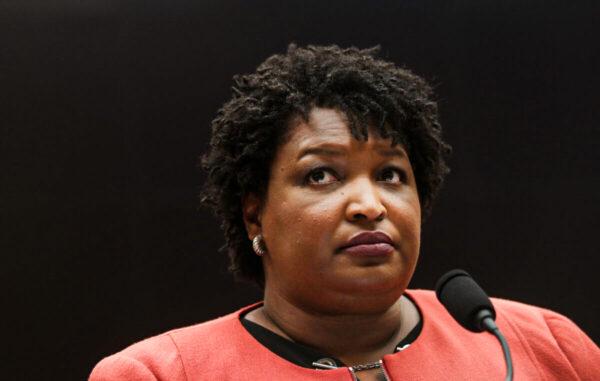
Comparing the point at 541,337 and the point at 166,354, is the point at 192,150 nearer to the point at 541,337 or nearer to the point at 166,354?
the point at 166,354

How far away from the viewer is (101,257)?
6.78 feet

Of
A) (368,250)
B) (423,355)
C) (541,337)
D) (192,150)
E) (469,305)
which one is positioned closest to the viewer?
(469,305)

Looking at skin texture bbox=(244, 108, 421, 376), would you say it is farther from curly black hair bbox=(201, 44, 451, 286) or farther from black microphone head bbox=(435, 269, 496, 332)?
black microphone head bbox=(435, 269, 496, 332)

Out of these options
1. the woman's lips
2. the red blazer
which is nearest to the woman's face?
the woman's lips

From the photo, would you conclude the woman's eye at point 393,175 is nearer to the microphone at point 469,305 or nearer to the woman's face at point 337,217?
the woman's face at point 337,217

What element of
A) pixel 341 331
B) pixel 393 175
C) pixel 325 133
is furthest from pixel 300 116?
pixel 341 331

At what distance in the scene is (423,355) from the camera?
1507 millimetres

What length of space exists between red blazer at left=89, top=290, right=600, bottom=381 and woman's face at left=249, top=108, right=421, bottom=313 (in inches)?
4.8

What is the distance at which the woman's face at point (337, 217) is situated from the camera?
140cm

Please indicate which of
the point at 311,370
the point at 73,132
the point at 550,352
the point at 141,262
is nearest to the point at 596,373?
the point at 550,352

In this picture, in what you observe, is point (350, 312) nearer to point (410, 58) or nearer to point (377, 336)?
point (377, 336)

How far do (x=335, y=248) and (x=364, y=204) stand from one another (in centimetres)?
9

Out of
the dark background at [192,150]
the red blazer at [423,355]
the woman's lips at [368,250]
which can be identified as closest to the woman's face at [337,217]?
the woman's lips at [368,250]

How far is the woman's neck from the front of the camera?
151cm
